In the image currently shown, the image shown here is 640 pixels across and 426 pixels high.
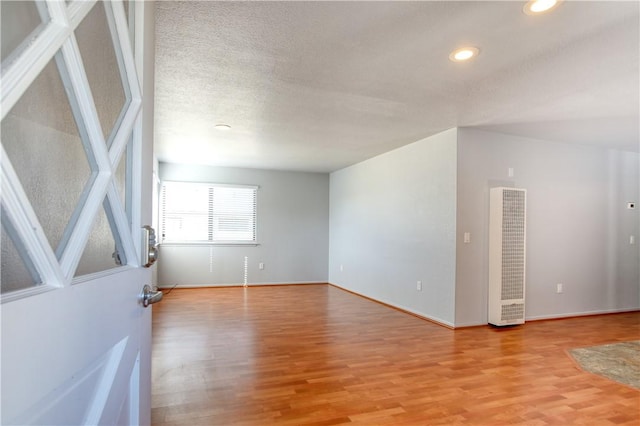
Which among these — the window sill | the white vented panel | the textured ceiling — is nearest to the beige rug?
the white vented panel

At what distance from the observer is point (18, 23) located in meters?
0.44

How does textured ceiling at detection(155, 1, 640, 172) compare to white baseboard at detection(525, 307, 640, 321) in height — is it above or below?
above

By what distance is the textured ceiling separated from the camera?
1.92 metres

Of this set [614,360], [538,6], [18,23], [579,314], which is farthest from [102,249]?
[579,314]

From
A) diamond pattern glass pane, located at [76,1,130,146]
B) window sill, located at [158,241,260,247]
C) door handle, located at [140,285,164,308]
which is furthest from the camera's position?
window sill, located at [158,241,260,247]

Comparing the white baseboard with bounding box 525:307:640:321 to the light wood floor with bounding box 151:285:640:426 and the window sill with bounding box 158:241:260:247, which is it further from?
the window sill with bounding box 158:241:260:247

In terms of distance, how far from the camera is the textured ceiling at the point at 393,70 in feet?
6.28

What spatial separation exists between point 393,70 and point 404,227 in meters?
2.81

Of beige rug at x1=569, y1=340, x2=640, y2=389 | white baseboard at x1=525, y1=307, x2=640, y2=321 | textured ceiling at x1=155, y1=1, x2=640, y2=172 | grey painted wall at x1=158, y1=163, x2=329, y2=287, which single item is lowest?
white baseboard at x1=525, y1=307, x2=640, y2=321

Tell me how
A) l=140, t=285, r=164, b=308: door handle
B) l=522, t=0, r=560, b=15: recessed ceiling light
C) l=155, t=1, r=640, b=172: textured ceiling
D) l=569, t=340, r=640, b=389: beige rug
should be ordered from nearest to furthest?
1. l=140, t=285, r=164, b=308: door handle
2. l=522, t=0, r=560, b=15: recessed ceiling light
3. l=155, t=1, r=640, b=172: textured ceiling
4. l=569, t=340, r=640, b=389: beige rug

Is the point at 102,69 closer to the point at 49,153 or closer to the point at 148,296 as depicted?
the point at 49,153

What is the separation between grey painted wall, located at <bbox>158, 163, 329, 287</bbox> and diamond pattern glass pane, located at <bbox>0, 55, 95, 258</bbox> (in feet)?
21.0

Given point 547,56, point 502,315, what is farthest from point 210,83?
point 502,315

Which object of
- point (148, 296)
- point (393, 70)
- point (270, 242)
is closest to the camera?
point (148, 296)
